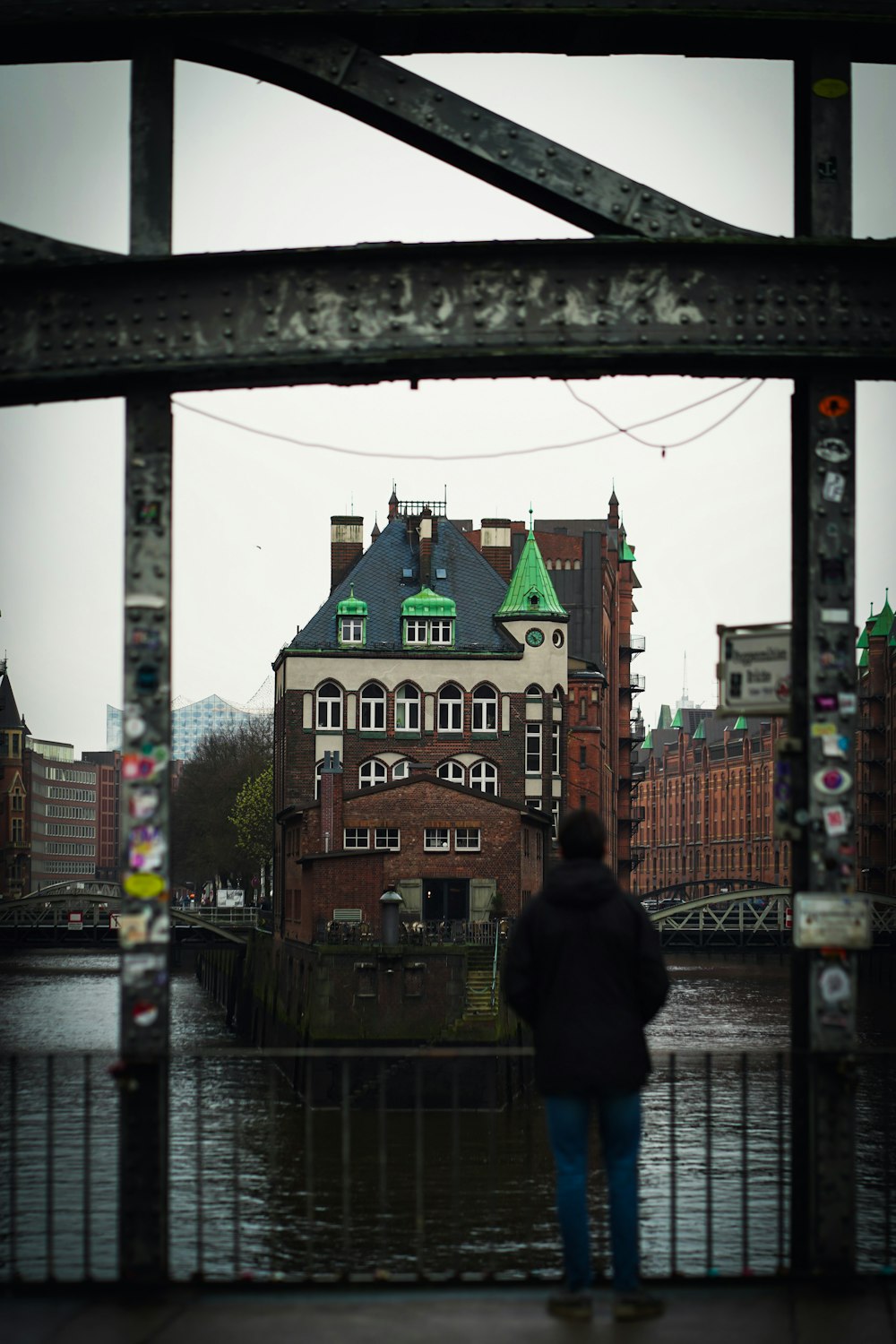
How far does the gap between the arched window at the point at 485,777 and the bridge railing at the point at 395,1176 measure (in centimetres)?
2029

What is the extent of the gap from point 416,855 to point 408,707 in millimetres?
10753

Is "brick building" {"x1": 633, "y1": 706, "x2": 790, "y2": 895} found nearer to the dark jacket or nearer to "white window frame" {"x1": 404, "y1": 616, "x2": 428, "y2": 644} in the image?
"white window frame" {"x1": 404, "y1": 616, "x2": 428, "y2": 644}

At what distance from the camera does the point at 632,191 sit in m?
7.88

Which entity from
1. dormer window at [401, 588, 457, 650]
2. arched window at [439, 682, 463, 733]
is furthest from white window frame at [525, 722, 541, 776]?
dormer window at [401, 588, 457, 650]

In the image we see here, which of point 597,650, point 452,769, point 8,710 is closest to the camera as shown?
point 452,769

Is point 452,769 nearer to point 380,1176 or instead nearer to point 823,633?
point 380,1176

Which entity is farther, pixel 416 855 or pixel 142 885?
pixel 416 855

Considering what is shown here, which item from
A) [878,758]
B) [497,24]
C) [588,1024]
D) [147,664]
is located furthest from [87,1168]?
[878,758]

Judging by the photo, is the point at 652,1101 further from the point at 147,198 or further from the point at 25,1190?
the point at 147,198

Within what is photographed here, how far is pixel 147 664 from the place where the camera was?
7848mm

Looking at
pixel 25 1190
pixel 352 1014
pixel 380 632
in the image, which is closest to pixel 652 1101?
pixel 352 1014

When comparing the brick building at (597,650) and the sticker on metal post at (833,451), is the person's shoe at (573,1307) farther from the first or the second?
the brick building at (597,650)

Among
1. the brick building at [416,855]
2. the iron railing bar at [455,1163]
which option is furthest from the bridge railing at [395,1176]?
the brick building at [416,855]

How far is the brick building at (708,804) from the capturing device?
5290 inches
